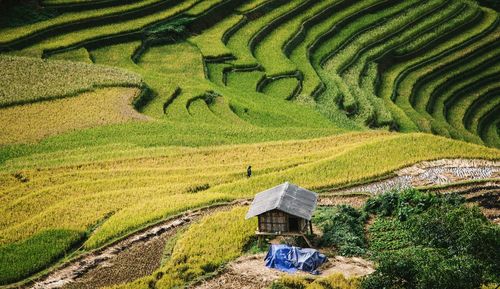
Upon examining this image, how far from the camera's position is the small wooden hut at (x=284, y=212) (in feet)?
65.8

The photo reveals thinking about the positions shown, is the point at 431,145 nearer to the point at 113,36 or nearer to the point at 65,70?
the point at 65,70

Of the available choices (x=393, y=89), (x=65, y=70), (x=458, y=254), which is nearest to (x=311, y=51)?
(x=393, y=89)

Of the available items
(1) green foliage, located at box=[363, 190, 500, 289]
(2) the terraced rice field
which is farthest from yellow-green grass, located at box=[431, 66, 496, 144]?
(1) green foliage, located at box=[363, 190, 500, 289]

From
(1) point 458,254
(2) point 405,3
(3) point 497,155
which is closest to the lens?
(1) point 458,254

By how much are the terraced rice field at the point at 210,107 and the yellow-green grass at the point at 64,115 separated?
12cm

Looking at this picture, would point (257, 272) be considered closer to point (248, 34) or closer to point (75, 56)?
point (75, 56)

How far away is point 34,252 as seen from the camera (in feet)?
70.8

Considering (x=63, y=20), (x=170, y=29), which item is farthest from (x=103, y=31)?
(x=170, y=29)

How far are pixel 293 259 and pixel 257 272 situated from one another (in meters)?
1.16

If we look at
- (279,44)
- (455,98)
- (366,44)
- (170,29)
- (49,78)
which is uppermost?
(170,29)

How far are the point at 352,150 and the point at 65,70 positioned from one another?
22709 mm

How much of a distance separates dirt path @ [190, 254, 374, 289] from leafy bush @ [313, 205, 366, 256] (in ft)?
1.94

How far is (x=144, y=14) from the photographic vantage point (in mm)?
53250

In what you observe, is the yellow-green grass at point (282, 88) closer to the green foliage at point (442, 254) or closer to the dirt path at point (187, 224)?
the dirt path at point (187, 224)
